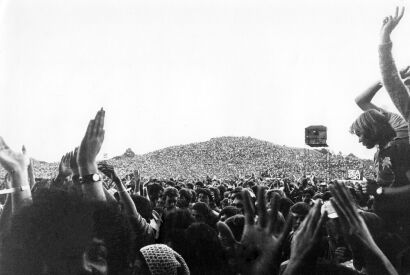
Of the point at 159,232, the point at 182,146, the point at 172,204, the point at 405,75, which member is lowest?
the point at 182,146

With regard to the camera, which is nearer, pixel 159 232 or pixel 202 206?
pixel 159 232

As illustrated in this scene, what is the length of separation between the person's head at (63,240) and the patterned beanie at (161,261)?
0.20m

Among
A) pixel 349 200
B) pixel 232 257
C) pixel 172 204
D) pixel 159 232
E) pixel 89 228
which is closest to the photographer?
pixel 349 200

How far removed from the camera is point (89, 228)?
266cm

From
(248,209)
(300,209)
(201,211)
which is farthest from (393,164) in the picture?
(248,209)

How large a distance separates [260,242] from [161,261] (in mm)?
525

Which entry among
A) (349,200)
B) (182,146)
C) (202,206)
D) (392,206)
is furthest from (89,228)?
(182,146)

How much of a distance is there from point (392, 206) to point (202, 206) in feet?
6.34

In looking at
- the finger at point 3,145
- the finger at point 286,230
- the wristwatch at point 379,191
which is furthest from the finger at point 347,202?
the wristwatch at point 379,191

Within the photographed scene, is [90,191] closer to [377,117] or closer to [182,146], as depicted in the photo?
[377,117]

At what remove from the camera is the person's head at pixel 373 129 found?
4520 mm

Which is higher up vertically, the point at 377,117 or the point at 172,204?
the point at 377,117

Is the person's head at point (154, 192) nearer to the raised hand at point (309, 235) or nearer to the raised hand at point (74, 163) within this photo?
the raised hand at point (74, 163)

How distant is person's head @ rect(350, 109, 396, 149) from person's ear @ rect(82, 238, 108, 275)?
262 centimetres
